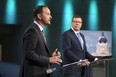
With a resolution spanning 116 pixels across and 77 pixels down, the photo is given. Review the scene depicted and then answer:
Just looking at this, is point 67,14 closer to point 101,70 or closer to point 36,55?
point 101,70

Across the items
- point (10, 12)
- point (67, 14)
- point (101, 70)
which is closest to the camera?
point (101, 70)

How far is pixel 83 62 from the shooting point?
277 centimetres

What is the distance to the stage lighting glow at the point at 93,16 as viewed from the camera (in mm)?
5473

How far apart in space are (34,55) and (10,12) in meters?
3.15

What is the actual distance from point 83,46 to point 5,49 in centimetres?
224

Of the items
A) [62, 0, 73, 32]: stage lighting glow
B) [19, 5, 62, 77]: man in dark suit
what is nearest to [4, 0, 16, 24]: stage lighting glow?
[62, 0, 73, 32]: stage lighting glow

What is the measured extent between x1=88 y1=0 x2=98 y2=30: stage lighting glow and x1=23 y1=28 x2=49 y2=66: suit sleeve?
3.58m

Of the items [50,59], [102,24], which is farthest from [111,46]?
[50,59]

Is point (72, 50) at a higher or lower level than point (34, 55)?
lower

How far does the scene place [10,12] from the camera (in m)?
4.92

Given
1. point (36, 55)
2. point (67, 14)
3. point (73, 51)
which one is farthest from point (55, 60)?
point (67, 14)

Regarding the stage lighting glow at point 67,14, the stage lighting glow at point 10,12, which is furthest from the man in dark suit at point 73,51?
the stage lighting glow at point 67,14

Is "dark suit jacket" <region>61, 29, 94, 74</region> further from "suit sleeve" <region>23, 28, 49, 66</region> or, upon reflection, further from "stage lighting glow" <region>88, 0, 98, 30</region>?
"stage lighting glow" <region>88, 0, 98, 30</region>

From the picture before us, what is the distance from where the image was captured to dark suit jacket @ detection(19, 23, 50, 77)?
6.35ft
